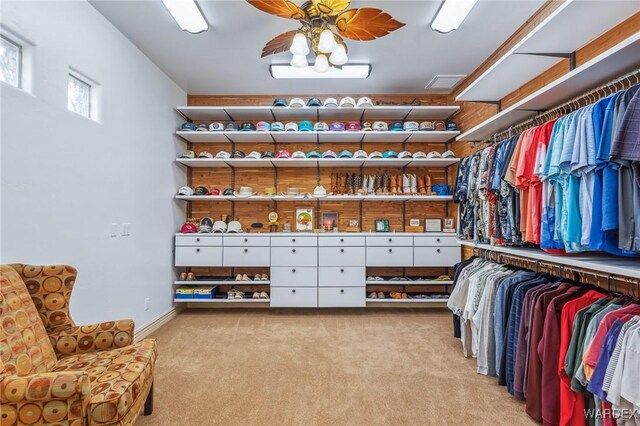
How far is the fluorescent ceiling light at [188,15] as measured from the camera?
248 centimetres

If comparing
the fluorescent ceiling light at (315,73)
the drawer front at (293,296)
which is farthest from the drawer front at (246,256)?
the fluorescent ceiling light at (315,73)

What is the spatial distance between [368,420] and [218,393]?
1052mm

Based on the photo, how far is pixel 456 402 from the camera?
84.0 inches

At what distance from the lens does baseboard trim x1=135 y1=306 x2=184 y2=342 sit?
3268 mm

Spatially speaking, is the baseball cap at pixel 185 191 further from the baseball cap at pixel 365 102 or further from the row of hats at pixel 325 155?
the baseball cap at pixel 365 102

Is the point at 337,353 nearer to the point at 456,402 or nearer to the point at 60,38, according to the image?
the point at 456,402

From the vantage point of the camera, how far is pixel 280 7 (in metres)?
2.00

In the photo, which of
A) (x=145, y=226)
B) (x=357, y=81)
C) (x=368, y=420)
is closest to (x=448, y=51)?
(x=357, y=81)

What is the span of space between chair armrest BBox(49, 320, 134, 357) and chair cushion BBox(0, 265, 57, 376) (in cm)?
8

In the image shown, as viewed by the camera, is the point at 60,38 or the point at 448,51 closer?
the point at 60,38

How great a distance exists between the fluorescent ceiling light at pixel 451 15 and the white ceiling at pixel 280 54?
9 cm

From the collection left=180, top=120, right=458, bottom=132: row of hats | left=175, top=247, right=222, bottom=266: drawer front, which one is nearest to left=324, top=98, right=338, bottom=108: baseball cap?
left=180, top=120, right=458, bottom=132: row of hats

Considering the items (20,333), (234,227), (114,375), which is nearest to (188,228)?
(234,227)

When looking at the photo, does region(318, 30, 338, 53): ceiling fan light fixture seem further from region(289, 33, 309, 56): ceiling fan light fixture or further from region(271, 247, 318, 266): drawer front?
region(271, 247, 318, 266): drawer front
